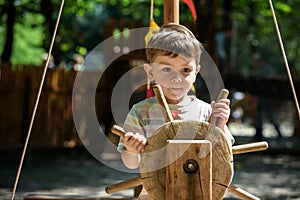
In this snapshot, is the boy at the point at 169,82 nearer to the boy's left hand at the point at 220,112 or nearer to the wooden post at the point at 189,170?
the boy's left hand at the point at 220,112

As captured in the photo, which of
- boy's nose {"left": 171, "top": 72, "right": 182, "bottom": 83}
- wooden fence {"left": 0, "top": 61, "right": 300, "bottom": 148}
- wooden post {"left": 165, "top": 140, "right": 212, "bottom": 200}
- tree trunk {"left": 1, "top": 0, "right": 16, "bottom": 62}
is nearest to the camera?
wooden post {"left": 165, "top": 140, "right": 212, "bottom": 200}

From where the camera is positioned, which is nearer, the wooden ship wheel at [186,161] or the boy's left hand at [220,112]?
the wooden ship wheel at [186,161]

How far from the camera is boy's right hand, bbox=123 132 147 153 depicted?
2883mm

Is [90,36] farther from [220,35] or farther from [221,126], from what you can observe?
[221,126]

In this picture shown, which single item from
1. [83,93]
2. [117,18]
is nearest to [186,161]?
[83,93]

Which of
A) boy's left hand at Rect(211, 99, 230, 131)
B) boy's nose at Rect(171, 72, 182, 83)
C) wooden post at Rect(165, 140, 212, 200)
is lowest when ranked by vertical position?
wooden post at Rect(165, 140, 212, 200)

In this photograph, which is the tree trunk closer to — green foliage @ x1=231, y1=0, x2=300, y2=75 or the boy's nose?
green foliage @ x1=231, y1=0, x2=300, y2=75

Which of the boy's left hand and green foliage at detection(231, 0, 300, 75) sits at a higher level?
green foliage at detection(231, 0, 300, 75)

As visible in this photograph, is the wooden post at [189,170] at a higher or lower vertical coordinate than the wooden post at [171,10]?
lower

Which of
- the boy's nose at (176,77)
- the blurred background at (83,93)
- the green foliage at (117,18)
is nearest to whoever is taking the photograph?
the boy's nose at (176,77)

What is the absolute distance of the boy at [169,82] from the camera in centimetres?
322

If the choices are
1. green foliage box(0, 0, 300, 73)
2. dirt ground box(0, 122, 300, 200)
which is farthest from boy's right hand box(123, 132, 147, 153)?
green foliage box(0, 0, 300, 73)

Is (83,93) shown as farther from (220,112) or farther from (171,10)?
(220,112)

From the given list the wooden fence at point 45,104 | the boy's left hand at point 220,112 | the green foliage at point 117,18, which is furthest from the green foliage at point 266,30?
the boy's left hand at point 220,112
